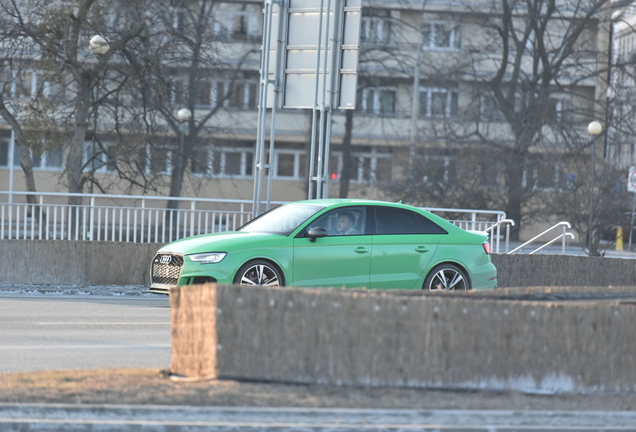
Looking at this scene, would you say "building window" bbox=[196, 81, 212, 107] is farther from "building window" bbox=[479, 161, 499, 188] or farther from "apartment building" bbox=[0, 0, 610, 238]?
"building window" bbox=[479, 161, 499, 188]

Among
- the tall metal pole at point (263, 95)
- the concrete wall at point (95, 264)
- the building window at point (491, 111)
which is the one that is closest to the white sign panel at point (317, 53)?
the tall metal pole at point (263, 95)

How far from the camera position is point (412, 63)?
1823 inches

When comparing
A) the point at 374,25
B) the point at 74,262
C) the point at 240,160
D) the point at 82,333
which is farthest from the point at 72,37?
the point at 240,160

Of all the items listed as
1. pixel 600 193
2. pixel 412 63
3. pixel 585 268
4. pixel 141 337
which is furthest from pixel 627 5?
pixel 141 337

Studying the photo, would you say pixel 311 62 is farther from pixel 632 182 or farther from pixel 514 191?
pixel 514 191

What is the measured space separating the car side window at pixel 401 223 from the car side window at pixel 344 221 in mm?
211

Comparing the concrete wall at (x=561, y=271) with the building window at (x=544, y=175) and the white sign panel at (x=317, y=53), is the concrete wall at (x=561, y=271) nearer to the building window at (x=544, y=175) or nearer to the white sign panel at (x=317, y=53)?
the white sign panel at (x=317, y=53)

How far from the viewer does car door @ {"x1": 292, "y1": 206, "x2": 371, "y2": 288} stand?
12508mm

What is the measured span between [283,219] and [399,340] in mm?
6459

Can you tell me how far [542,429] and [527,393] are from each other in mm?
1071

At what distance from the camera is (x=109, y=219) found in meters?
19.1

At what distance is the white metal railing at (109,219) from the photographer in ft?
61.2

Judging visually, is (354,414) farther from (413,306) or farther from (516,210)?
(516,210)

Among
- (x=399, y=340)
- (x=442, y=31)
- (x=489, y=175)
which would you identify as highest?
(x=442, y=31)
